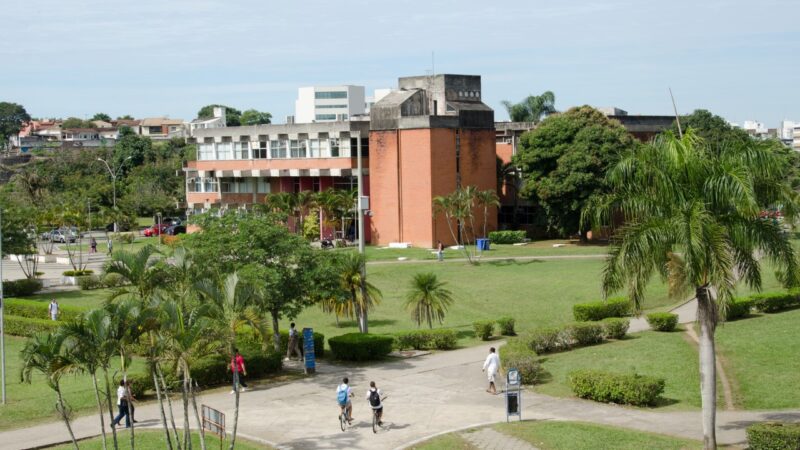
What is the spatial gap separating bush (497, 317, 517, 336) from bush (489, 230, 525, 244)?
32.4 m

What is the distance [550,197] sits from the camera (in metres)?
65.9

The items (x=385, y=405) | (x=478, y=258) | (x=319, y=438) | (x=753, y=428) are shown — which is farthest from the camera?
(x=478, y=258)

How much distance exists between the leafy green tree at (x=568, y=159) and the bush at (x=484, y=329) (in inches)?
1114

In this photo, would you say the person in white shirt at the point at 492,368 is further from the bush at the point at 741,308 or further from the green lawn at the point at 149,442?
the bush at the point at 741,308

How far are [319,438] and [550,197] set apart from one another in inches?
1795

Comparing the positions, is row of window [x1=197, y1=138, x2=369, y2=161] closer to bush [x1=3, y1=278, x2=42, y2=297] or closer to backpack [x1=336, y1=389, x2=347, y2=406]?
bush [x1=3, y1=278, x2=42, y2=297]

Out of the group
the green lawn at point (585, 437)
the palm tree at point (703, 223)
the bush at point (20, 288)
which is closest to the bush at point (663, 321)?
the green lawn at point (585, 437)

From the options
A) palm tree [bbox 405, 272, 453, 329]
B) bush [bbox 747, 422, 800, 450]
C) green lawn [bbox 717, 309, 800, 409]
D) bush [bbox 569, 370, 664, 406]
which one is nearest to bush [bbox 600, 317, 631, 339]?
green lawn [bbox 717, 309, 800, 409]

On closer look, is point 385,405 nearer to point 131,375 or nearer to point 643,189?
point 131,375

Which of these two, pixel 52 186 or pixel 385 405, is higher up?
A: pixel 52 186

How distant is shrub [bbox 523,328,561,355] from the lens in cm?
3183

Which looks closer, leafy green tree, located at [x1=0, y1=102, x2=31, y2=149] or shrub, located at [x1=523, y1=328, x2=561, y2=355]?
shrub, located at [x1=523, y1=328, x2=561, y2=355]

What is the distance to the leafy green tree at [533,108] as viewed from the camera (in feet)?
325

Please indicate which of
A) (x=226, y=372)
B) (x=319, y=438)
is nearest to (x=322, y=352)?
(x=226, y=372)
